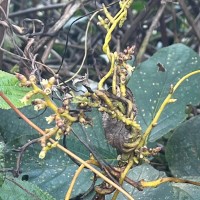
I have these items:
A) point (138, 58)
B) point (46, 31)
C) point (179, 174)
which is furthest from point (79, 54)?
point (179, 174)

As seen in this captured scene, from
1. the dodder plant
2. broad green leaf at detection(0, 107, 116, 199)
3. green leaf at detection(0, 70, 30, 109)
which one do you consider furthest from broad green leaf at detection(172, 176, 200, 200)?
green leaf at detection(0, 70, 30, 109)

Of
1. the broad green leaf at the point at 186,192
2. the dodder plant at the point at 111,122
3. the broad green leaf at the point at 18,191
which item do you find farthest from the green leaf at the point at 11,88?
the broad green leaf at the point at 186,192

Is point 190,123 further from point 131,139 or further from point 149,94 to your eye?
point 131,139

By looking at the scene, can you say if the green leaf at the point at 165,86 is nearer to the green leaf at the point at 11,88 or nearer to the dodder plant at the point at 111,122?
the dodder plant at the point at 111,122

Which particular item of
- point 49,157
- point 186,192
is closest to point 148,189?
point 186,192

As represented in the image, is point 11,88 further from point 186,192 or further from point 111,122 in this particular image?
point 186,192

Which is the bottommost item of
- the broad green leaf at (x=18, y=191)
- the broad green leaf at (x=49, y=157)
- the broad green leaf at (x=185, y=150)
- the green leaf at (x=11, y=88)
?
the broad green leaf at (x=185, y=150)
